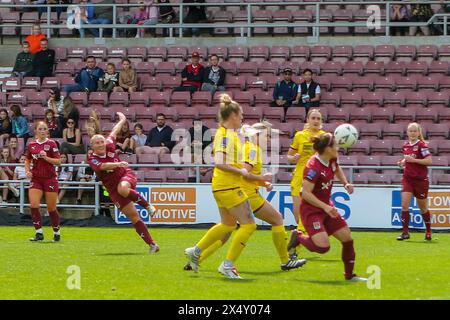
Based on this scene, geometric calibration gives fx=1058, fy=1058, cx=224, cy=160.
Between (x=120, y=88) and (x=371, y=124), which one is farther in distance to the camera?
(x=120, y=88)

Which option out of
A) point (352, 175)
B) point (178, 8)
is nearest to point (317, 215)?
point (352, 175)

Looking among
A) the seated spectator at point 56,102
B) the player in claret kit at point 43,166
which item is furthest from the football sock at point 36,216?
the seated spectator at point 56,102

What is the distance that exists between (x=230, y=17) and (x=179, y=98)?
4.22 metres

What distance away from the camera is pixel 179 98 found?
27.2 m

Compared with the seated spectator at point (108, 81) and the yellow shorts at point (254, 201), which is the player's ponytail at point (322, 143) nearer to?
the yellow shorts at point (254, 201)

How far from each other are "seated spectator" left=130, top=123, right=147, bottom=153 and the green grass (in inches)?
238

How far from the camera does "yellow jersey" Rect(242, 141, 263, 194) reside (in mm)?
12797

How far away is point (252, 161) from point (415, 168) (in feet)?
22.5

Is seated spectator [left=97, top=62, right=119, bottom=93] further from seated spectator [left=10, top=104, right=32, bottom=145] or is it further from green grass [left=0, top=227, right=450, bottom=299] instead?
green grass [left=0, top=227, right=450, bottom=299]

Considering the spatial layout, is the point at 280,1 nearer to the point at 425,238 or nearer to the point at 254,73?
the point at 254,73

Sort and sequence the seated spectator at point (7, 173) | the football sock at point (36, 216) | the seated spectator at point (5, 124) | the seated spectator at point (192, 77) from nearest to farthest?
1. the football sock at point (36, 216)
2. the seated spectator at point (7, 173)
3. the seated spectator at point (5, 124)
4. the seated spectator at point (192, 77)

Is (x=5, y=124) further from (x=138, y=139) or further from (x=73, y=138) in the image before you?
(x=138, y=139)

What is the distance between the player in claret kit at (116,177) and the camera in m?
16.2

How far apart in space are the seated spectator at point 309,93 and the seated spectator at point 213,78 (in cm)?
218
